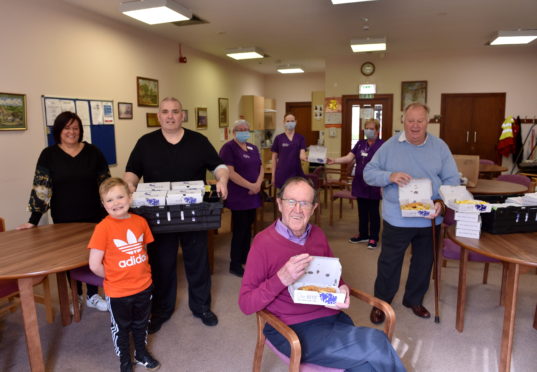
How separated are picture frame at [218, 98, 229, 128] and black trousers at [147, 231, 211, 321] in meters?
5.54

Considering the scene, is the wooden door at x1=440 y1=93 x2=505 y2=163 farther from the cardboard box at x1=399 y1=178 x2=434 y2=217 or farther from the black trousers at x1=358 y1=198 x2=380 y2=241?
the cardboard box at x1=399 y1=178 x2=434 y2=217

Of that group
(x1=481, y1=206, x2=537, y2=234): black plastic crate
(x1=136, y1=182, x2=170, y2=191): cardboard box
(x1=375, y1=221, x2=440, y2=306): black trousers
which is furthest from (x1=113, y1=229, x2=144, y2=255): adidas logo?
(x1=481, y1=206, x2=537, y2=234): black plastic crate

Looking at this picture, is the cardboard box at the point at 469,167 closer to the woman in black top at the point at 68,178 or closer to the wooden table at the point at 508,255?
the wooden table at the point at 508,255

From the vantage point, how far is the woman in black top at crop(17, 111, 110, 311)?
2.68 meters

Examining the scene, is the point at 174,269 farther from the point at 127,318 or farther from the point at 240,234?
the point at 240,234

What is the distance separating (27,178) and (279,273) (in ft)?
11.3

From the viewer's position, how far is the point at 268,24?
5289 millimetres

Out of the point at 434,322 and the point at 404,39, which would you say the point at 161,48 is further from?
the point at 434,322

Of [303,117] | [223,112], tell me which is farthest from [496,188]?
[303,117]

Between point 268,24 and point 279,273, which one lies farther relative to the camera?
point 268,24

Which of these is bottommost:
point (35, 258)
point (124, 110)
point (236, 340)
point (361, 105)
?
point (236, 340)

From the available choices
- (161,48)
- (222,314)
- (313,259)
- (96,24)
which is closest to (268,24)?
(161,48)

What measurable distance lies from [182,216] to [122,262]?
40 cm

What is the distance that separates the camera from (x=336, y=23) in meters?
5.31
